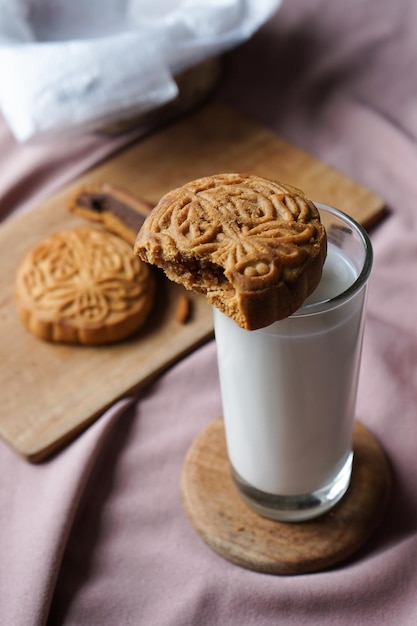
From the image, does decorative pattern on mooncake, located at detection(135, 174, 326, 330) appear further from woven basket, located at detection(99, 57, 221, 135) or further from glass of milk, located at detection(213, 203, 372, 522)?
woven basket, located at detection(99, 57, 221, 135)

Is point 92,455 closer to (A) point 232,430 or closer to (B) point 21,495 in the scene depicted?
(B) point 21,495

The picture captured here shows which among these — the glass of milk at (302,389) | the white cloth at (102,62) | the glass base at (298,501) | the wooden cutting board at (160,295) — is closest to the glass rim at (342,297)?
the glass of milk at (302,389)

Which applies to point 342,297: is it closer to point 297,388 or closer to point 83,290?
point 297,388

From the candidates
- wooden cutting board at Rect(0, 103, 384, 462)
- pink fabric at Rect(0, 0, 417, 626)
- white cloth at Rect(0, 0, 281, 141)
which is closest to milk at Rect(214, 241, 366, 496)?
pink fabric at Rect(0, 0, 417, 626)

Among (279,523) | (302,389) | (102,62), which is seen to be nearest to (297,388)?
(302,389)

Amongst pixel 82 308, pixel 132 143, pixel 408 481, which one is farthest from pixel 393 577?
pixel 132 143

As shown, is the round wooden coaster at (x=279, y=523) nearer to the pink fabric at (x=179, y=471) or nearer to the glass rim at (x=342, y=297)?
the pink fabric at (x=179, y=471)
